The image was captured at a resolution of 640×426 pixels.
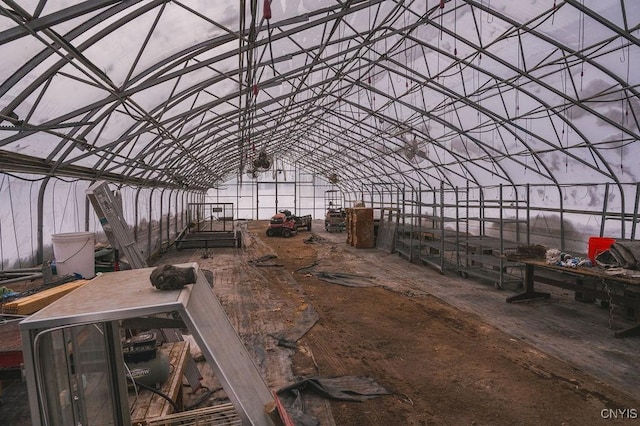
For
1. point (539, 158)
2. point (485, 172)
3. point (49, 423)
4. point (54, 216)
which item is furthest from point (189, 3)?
point (485, 172)

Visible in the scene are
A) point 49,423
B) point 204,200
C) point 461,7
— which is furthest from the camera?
point 204,200

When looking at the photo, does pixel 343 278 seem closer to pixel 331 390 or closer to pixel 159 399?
pixel 331 390

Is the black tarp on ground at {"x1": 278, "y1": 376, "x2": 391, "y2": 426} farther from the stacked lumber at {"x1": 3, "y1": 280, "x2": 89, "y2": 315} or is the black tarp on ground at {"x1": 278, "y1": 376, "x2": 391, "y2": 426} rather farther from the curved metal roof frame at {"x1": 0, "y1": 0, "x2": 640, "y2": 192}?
the curved metal roof frame at {"x1": 0, "y1": 0, "x2": 640, "y2": 192}

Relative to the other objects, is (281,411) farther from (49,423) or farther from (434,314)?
(434,314)

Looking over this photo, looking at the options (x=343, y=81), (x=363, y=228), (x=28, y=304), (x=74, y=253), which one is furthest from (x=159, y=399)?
(x=363, y=228)

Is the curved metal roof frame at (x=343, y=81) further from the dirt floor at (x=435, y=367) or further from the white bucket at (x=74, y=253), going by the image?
the dirt floor at (x=435, y=367)

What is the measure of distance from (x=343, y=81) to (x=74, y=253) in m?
13.3

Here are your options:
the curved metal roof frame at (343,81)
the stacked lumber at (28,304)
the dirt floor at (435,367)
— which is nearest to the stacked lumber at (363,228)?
the curved metal roof frame at (343,81)

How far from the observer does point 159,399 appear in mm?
3633

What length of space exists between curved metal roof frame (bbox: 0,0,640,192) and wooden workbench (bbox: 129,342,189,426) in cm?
423

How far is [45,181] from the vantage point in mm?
8156

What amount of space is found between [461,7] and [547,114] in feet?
16.8

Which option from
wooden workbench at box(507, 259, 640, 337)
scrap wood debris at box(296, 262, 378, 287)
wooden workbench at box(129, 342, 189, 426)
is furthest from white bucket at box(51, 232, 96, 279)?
wooden workbench at box(507, 259, 640, 337)

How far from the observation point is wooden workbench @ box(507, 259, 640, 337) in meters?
7.51
